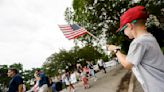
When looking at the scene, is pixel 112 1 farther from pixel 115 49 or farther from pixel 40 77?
pixel 115 49

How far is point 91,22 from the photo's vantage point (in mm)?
46062

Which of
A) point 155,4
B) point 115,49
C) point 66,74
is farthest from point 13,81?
point 155,4

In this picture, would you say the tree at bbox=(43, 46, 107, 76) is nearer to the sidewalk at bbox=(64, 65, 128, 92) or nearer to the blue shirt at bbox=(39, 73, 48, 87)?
the sidewalk at bbox=(64, 65, 128, 92)

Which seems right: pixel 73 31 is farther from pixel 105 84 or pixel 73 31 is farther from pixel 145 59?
pixel 105 84

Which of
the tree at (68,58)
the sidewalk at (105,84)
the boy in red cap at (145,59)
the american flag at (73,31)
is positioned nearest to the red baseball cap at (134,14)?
the boy in red cap at (145,59)

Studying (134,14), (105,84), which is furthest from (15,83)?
(105,84)

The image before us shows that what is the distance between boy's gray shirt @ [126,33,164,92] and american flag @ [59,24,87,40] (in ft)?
13.1

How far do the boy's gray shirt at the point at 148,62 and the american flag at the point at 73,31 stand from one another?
13.1 ft

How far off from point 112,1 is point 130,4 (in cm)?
234

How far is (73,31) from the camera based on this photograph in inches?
308

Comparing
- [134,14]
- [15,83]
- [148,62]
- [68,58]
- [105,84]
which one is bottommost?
[148,62]

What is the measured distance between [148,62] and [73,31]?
453 cm

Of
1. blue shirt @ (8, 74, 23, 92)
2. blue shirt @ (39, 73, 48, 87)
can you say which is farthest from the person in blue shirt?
blue shirt @ (39, 73, 48, 87)

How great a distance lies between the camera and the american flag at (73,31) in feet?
24.7
